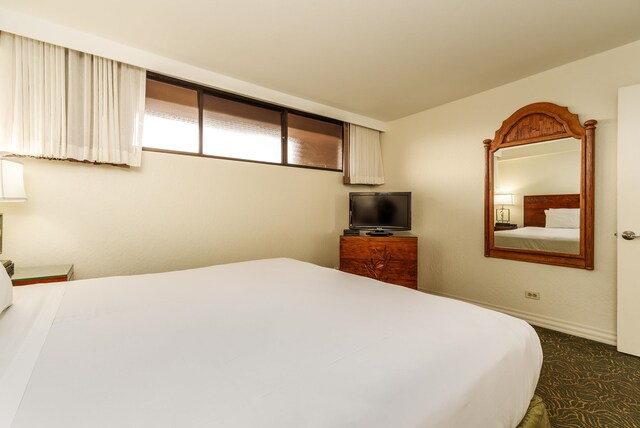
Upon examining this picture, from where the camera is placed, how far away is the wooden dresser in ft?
11.0

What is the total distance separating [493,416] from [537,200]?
8.62ft

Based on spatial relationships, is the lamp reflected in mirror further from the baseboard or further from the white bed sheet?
the white bed sheet

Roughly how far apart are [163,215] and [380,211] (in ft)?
8.03

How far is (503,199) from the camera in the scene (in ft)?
10.0

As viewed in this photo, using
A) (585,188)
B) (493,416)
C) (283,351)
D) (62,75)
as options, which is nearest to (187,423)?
(283,351)

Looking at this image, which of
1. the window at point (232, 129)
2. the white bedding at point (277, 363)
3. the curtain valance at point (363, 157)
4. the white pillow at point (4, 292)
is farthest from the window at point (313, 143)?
the white pillow at point (4, 292)

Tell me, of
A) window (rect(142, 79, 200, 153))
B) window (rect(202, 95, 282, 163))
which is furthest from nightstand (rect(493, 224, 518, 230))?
window (rect(142, 79, 200, 153))

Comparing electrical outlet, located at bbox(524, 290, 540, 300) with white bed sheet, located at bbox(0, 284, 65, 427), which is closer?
white bed sheet, located at bbox(0, 284, 65, 427)

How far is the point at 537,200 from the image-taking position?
2.80 meters

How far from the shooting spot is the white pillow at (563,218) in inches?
102

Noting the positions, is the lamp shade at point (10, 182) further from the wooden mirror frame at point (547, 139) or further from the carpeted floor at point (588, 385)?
the wooden mirror frame at point (547, 139)

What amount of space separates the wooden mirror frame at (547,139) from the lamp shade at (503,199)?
0.15ft

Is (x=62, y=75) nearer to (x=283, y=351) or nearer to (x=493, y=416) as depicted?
(x=283, y=351)

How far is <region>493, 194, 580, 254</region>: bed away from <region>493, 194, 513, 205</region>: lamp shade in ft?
0.46
